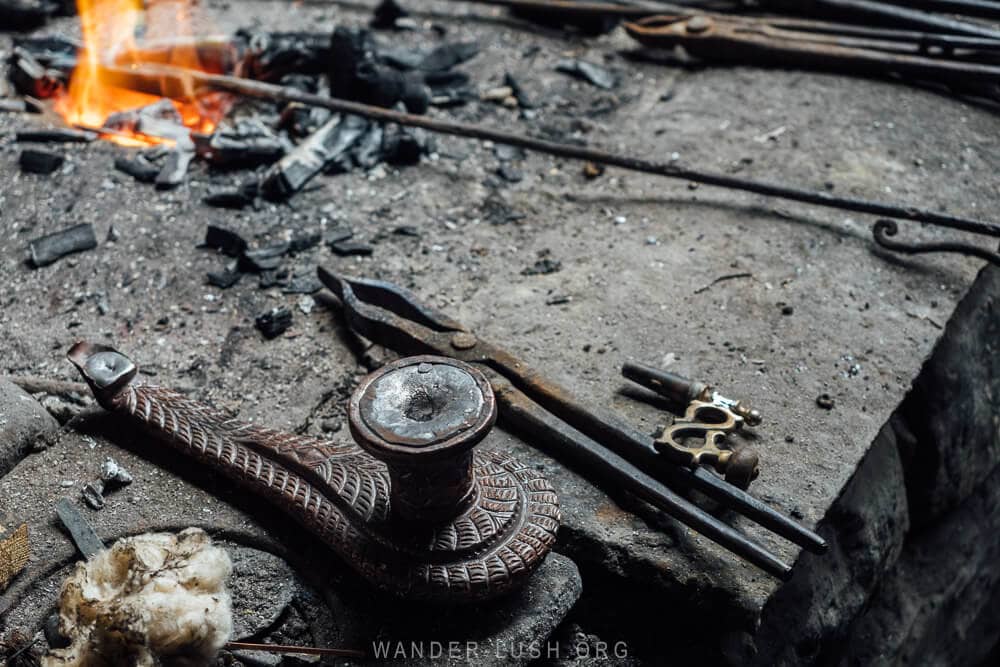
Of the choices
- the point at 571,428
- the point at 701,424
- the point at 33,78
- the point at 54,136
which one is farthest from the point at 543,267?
the point at 33,78

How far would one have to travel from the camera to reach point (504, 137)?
431 centimetres

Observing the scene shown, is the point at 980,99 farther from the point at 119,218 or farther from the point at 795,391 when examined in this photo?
the point at 119,218

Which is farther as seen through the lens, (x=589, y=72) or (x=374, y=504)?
(x=589, y=72)

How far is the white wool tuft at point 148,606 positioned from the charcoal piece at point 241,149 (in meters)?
2.77

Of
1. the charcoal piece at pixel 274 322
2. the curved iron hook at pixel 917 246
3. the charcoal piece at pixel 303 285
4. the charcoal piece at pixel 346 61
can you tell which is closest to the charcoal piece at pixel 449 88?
the charcoal piece at pixel 346 61

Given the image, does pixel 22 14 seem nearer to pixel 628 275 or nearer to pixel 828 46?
pixel 628 275

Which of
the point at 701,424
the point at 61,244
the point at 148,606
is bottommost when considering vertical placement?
the point at 61,244

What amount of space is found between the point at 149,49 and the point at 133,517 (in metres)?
3.59

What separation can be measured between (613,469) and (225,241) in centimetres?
224

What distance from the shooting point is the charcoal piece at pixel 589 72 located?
5301 mm

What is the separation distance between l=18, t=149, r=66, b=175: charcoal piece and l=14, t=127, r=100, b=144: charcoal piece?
0.24 m

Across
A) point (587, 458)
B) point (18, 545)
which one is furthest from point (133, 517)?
point (587, 458)

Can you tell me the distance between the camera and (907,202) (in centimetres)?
409

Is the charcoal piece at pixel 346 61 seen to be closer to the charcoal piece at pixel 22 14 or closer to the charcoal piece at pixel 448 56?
the charcoal piece at pixel 448 56
